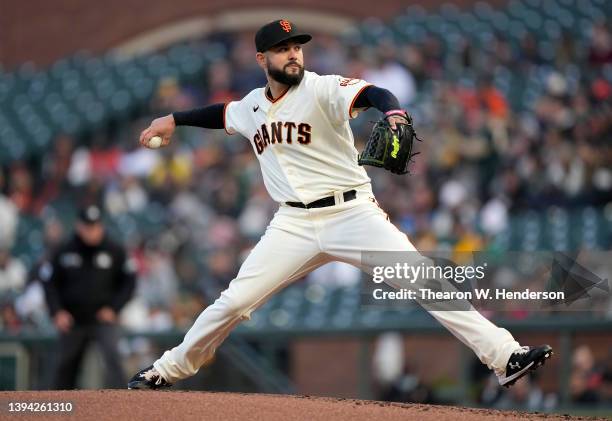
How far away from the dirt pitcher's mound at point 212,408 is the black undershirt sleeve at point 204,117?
52.0 inches

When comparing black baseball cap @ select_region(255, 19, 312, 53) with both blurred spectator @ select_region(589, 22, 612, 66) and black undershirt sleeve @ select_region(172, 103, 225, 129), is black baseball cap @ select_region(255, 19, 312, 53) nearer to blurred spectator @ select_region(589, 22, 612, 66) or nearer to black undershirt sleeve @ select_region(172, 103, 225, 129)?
black undershirt sleeve @ select_region(172, 103, 225, 129)

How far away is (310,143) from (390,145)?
69 centimetres

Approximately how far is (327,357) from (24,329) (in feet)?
8.99

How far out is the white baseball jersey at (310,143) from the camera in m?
5.30

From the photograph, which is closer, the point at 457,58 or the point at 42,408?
the point at 42,408

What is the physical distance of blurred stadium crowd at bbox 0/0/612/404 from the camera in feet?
34.9

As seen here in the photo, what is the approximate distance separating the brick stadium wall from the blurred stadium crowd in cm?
478

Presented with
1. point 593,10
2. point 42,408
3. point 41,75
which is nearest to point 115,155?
point 41,75

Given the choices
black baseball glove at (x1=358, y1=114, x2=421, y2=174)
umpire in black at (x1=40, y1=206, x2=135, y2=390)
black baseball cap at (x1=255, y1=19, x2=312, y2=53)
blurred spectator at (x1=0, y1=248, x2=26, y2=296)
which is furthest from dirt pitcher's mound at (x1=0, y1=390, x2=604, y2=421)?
blurred spectator at (x1=0, y1=248, x2=26, y2=296)

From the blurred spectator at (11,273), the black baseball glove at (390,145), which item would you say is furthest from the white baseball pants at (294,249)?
the blurred spectator at (11,273)

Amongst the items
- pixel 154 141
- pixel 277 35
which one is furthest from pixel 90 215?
pixel 277 35

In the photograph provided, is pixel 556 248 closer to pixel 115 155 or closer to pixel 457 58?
pixel 457 58

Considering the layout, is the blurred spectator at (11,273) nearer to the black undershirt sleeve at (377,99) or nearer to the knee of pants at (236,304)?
the knee of pants at (236,304)

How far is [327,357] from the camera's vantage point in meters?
9.89
